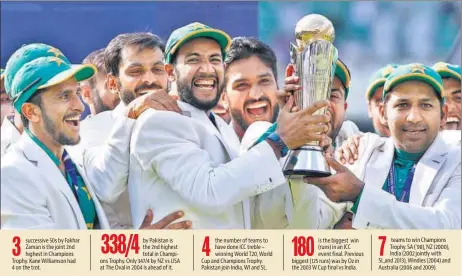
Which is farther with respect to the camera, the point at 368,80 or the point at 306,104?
the point at 368,80

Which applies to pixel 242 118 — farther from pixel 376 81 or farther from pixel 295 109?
pixel 376 81

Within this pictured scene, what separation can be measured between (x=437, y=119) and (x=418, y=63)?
315 millimetres

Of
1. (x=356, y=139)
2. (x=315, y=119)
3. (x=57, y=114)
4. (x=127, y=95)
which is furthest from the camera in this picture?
(x=356, y=139)

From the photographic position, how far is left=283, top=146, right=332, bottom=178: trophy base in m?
6.00

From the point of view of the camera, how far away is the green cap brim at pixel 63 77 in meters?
6.02

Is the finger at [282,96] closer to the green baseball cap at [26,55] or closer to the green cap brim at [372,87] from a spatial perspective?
the green cap brim at [372,87]

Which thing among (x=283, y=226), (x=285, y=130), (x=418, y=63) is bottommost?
(x=283, y=226)

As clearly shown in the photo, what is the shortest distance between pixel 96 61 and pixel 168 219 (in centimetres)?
90

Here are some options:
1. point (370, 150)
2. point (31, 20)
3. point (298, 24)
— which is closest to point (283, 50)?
point (298, 24)

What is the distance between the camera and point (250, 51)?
251 inches

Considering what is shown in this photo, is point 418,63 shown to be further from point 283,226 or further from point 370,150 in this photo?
point 283,226

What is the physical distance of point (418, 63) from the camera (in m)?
6.37

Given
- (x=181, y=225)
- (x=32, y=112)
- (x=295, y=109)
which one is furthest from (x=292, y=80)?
(x=32, y=112)

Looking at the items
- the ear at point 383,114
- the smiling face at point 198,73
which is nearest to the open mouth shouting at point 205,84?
the smiling face at point 198,73
